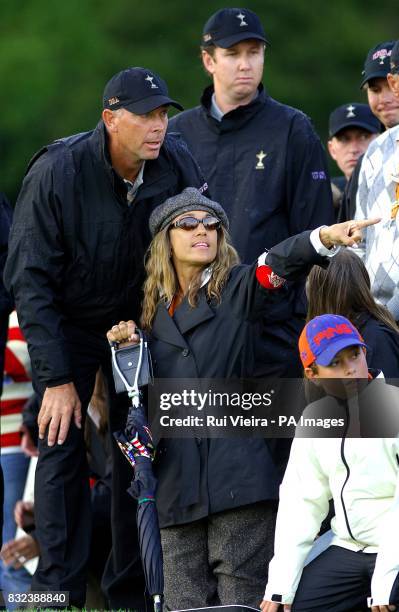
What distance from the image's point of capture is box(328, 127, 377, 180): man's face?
926 cm

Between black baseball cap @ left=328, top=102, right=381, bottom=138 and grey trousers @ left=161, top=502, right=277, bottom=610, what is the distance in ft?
10.2

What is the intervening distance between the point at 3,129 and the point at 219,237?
9.43m

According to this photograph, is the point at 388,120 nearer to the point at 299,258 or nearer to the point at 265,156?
the point at 265,156

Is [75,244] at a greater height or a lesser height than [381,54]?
lesser

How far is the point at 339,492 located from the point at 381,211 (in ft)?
5.41

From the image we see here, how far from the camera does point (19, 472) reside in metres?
9.64

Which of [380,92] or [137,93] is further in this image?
[380,92]

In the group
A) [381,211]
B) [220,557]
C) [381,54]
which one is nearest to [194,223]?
[381,211]

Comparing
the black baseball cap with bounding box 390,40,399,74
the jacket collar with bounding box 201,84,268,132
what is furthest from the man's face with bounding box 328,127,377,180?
the black baseball cap with bounding box 390,40,399,74

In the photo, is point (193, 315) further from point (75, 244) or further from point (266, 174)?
point (266, 174)

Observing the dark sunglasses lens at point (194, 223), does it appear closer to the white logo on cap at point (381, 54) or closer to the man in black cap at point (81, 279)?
the man in black cap at point (81, 279)

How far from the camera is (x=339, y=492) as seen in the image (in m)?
6.23

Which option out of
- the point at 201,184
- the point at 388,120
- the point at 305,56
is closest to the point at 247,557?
the point at 201,184

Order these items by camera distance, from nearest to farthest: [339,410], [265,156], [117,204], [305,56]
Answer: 1. [339,410]
2. [117,204]
3. [265,156]
4. [305,56]
